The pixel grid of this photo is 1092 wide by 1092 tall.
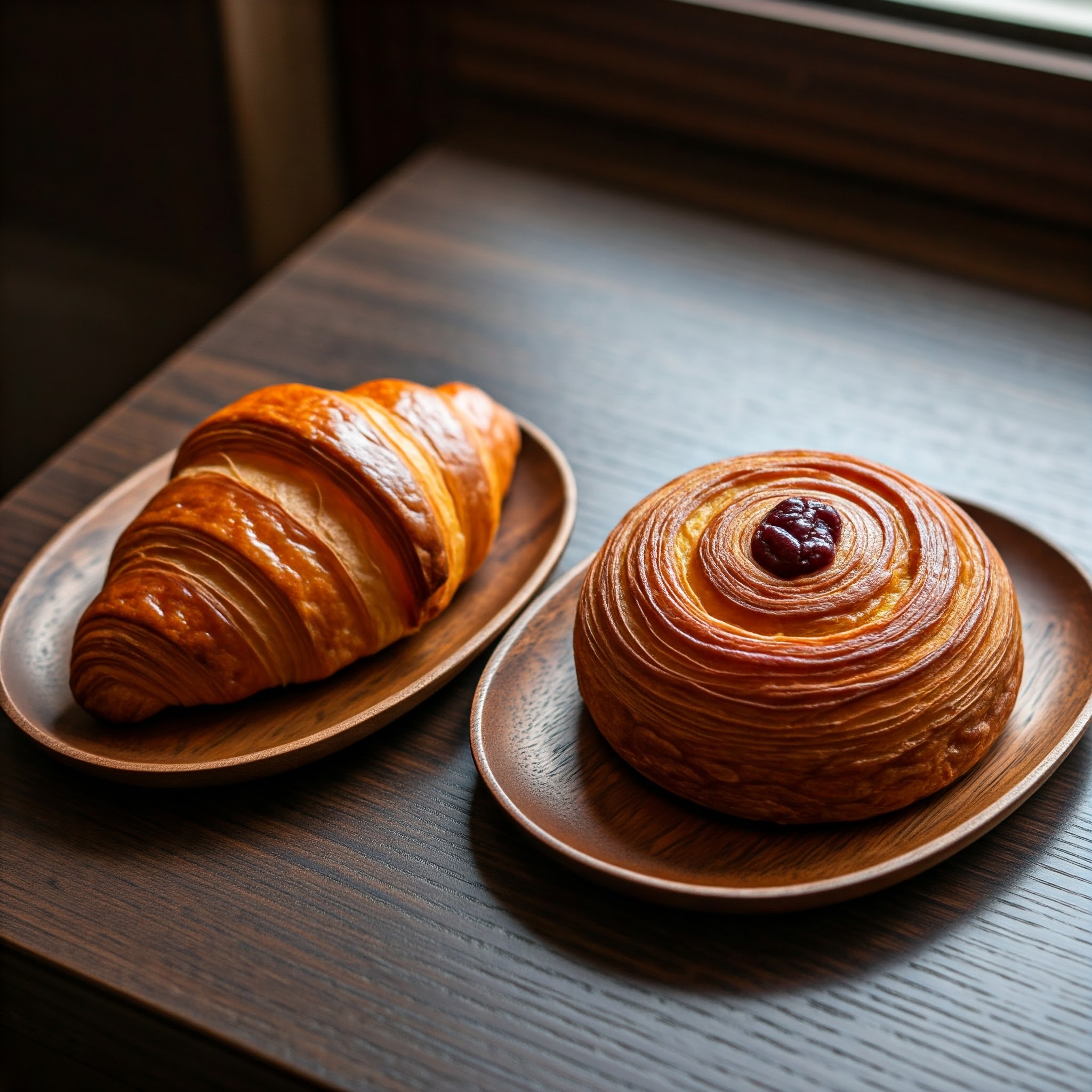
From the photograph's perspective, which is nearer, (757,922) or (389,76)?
(757,922)

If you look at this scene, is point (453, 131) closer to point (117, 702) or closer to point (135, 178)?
point (135, 178)

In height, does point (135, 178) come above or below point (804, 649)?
below

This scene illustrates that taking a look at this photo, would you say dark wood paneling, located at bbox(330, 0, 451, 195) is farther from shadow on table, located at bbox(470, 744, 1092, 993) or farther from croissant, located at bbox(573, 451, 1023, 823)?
shadow on table, located at bbox(470, 744, 1092, 993)

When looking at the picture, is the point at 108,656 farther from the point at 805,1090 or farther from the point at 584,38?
the point at 584,38

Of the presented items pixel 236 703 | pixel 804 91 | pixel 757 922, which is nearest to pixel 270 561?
pixel 236 703

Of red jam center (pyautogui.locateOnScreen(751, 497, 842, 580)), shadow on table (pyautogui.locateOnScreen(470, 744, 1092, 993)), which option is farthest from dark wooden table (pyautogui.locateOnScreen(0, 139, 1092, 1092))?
red jam center (pyautogui.locateOnScreen(751, 497, 842, 580))

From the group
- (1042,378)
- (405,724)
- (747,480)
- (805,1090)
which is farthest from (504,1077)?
(1042,378)
